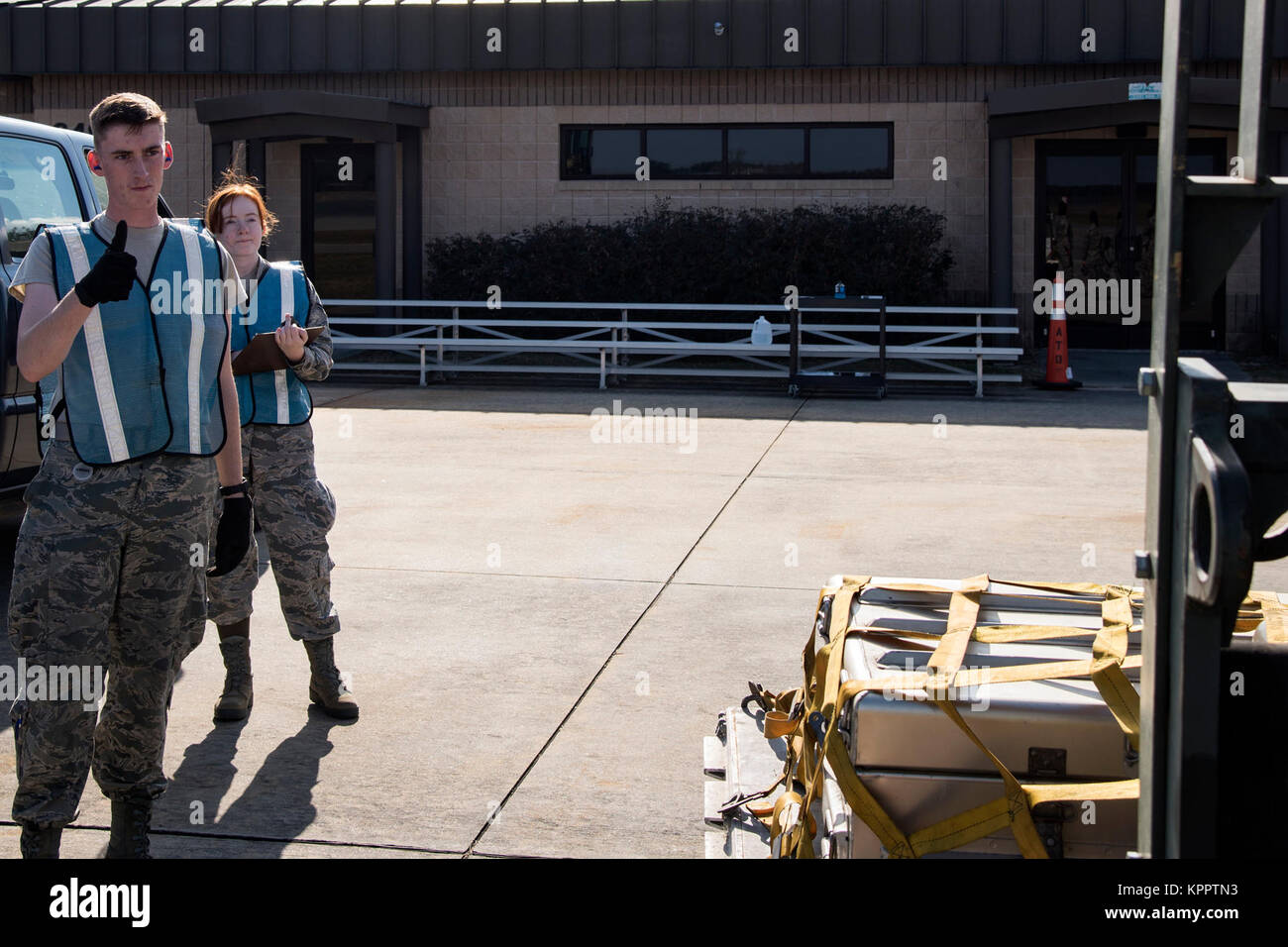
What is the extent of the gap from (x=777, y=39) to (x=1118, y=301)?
5805 mm

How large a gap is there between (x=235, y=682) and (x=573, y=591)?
2.19m

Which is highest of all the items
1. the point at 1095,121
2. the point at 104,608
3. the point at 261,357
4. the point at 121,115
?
the point at 1095,121

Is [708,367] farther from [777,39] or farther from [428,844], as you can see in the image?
Answer: [428,844]

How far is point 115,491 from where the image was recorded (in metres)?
3.65

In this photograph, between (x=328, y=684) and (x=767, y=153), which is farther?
(x=767, y=153)

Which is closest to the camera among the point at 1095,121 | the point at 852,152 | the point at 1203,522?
the point at 1203,522

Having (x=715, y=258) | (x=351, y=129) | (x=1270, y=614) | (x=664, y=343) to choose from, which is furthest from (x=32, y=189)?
(x=351, y=129)

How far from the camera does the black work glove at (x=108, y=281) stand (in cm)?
345

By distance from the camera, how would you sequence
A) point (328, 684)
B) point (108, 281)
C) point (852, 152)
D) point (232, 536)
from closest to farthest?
1. point (108, 281)
2. point (232, 536)
3. point (328, 684)
4. point (852, 152)

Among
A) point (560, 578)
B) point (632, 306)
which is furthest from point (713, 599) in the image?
point (632, 306)

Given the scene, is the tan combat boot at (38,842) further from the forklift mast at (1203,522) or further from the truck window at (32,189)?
the truck window at (32,189)

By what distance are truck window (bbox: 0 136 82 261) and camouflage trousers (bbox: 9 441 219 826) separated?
337cm

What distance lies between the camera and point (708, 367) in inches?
691

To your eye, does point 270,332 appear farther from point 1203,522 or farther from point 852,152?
point 852,152
